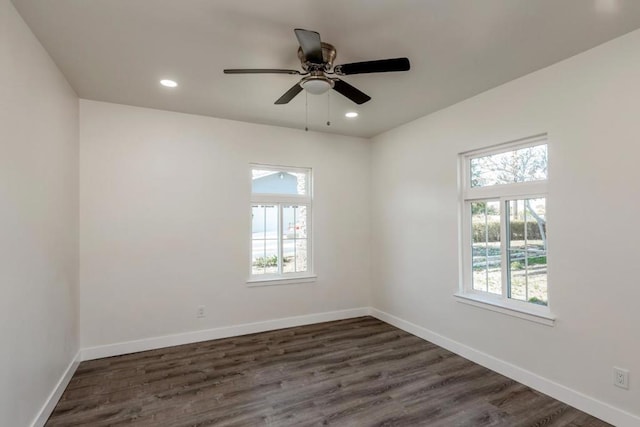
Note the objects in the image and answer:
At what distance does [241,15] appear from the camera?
2.05 metres

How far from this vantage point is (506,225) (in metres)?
3.12

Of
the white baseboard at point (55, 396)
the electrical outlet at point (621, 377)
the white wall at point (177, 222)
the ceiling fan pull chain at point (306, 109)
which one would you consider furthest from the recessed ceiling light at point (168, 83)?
the electrical outlet at point (621, 377)

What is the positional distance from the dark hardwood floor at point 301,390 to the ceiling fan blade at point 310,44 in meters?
2.48

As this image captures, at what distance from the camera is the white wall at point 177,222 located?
3410mm

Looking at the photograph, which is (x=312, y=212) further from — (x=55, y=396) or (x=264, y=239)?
(x=55, y=396)

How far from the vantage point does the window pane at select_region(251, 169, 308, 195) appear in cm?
430

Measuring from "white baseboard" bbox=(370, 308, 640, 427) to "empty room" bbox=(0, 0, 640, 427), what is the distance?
0.05ft

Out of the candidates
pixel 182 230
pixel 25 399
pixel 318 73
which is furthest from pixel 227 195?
pixel 25 399

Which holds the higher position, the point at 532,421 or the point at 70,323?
the point at 70,323

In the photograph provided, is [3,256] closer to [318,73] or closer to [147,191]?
[147,191]

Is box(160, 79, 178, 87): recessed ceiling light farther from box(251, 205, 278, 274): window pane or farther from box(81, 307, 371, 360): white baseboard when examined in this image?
box(81, 307, 371, 360): white baseboard

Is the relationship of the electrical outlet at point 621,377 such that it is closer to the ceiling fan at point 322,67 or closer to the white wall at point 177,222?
the ceiling fan at point 322,67

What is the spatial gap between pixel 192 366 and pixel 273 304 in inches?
50.8

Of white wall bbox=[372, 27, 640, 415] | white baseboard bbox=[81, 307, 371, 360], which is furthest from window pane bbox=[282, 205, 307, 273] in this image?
white wall bbox=[372, 27, 640, 415]
